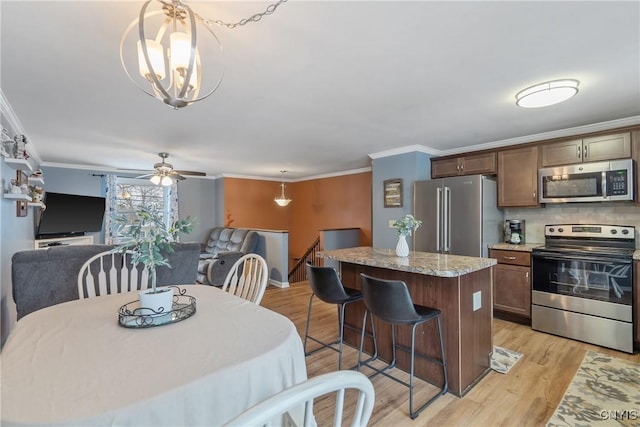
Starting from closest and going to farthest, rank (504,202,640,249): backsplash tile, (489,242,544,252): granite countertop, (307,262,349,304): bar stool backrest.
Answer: (307,262,349,304): bar stool backrest → (504,202,640,249): backsplash tile → (489,242,544,252): granite countertop

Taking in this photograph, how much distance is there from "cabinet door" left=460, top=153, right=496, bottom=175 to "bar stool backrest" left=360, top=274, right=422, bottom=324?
284 cm

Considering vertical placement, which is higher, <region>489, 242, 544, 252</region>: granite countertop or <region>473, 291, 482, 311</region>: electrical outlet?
<region>489, 242, 544, 252</region>: granite countertop

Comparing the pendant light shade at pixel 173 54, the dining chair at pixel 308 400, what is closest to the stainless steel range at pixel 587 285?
the dining chair at pixel 308 400

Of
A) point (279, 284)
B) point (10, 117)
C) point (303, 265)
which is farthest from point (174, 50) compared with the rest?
point (303, 265)

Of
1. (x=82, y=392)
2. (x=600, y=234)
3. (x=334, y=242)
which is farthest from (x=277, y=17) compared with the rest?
(x=334, y=242)

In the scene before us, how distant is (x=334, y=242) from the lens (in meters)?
5.79

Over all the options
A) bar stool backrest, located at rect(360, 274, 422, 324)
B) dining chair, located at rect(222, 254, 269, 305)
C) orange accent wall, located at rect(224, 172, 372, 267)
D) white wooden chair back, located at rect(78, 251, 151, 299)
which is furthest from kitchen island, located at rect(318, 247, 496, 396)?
orange accent wall, located at rect(224, 172, 372, 267)

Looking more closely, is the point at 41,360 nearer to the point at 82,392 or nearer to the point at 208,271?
the point at 82,392

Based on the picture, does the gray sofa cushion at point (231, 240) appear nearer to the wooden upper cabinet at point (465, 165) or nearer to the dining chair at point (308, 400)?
the wooden upper cabinet at point (465, 165)

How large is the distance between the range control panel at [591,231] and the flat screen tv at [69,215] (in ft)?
24.1

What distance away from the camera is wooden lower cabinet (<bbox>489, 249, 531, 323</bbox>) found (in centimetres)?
341

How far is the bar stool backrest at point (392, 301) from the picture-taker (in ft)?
6.29

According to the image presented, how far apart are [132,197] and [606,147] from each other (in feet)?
26.0

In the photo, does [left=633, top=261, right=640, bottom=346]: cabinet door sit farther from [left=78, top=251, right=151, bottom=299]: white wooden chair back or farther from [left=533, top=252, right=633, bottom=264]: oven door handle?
[left=78, top=251, right=151, bottom=299]: white wooden chair back
